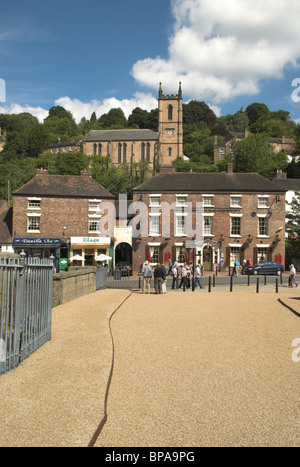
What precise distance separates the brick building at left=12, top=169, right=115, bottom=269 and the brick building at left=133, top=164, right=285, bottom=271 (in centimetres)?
418

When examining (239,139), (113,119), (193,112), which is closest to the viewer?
(239,139)

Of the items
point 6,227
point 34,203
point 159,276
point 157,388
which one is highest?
point 34,203

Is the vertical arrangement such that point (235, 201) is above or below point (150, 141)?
below

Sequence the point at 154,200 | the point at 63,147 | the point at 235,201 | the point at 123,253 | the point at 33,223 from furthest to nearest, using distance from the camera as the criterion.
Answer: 1. the point at 63,147
2. the point at 123,253
3. the point at 154,200
4. the point at 235,201
5. the point at 33,223

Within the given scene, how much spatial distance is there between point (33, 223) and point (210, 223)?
673 inches

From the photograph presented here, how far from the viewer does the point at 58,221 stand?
4091 cm

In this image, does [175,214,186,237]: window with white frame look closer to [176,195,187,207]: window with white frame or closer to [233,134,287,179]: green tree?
[176,195,187,207]: window with white frame

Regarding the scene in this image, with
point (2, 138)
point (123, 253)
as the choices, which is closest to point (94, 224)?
point (123, 253)

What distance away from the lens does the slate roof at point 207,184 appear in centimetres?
4156

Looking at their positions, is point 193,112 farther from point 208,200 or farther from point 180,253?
point 180,253

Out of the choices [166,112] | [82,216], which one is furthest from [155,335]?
[166,112]

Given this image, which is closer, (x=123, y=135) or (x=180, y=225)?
(x=180, y=225)

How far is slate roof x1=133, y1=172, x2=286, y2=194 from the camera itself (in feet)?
136

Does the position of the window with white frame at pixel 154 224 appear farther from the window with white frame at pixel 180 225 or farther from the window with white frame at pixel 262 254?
the window with white frame at pixel 262 254
